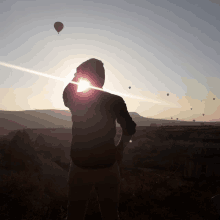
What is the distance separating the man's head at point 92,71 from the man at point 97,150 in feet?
0.19

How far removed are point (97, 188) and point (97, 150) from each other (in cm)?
39

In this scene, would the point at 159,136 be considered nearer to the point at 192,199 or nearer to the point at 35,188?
the point at 192,199

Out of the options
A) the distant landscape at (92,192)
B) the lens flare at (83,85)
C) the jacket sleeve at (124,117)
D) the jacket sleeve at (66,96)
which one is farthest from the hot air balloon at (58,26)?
the jacket sleeve at (124,117)

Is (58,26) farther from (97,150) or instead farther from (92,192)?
(97,150)

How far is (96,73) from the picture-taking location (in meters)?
1.87

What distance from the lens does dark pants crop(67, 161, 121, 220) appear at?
169cm

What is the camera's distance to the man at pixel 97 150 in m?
1.69

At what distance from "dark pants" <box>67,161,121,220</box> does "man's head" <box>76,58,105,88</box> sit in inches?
35.3

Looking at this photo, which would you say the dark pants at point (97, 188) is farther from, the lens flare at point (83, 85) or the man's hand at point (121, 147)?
the lens flare at point (83, 85)

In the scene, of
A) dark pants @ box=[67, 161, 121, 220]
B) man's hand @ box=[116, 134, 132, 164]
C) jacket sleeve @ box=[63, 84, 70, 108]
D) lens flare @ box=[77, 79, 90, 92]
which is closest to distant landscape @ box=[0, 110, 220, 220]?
dark pants @ box=[67, 161, 121, 220]

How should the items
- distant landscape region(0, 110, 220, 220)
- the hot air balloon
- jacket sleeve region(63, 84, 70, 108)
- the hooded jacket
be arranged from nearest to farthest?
the hooded jacket → jacket sleeve region(63, 84, 70, 108) → distant landscape region(0, 110, 220, 220) → the hot air balloon

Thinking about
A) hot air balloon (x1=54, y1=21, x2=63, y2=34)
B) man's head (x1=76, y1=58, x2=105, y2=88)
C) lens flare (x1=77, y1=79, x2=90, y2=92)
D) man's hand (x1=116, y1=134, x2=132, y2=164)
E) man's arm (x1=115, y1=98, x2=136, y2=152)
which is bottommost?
man's hand (x1=116, y1=134, x2=132, y2=164)

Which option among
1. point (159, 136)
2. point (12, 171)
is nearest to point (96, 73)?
point (12, 171)

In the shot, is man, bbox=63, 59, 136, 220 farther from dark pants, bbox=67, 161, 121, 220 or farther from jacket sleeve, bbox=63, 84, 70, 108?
jacket sleeve, bbox=63, 84, 70, 108
